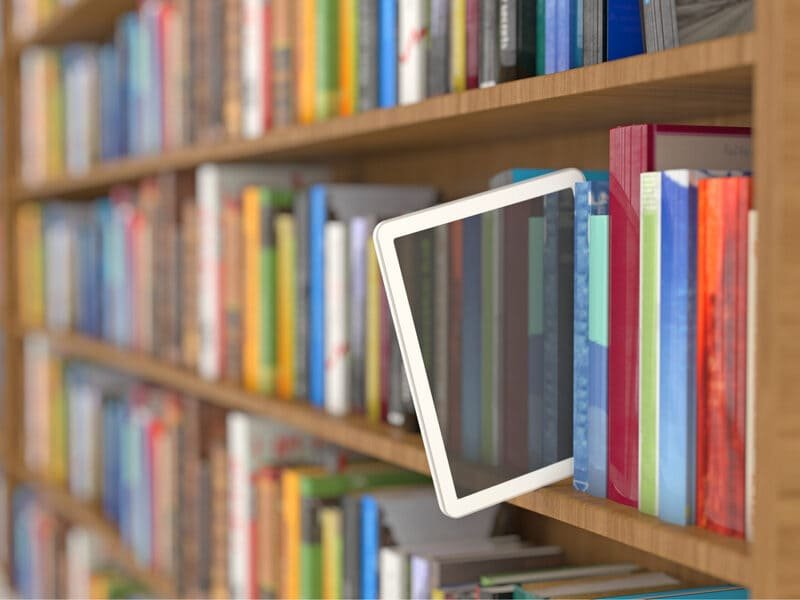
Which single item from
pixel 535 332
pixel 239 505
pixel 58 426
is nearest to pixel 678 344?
pixel 535 332

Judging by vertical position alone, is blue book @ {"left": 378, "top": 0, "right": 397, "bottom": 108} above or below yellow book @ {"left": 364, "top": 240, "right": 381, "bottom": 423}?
above

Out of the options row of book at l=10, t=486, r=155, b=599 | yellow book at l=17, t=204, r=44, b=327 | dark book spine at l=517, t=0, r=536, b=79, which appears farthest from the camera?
yellow book at l=17, t=204, r=44, b=327

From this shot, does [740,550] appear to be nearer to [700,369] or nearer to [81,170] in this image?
[700,369]

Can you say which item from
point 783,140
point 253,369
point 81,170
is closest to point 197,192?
point 253,369

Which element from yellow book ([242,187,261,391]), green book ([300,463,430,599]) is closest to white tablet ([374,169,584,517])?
green book ([300,463,430,599])

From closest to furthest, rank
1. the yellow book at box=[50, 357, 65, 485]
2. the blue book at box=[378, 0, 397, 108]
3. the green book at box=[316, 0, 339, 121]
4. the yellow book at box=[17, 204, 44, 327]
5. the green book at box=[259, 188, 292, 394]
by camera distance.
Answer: the blue book at box=[378, 0, 397, 108]
the green book at box=[316, 0, 339, 121]
the green book at box=[259, 188, 292, 394]
the yellow book at box=[50, 357, 65, 485]
the yellow book at box=[17, 204, 44, 327]

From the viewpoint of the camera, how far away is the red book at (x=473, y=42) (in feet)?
3.53

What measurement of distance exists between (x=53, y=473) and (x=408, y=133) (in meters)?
1.62

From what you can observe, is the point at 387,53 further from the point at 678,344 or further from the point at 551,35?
the point at 678,344

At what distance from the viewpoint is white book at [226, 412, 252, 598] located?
154 centimetres

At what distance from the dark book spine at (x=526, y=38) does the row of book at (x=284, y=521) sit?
1.59ft

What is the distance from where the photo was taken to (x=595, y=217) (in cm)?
86

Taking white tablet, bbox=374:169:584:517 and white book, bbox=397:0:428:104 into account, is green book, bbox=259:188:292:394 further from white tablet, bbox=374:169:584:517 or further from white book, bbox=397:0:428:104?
white tablet, bbox=374:169:584:517

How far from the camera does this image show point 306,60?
1.42 m
